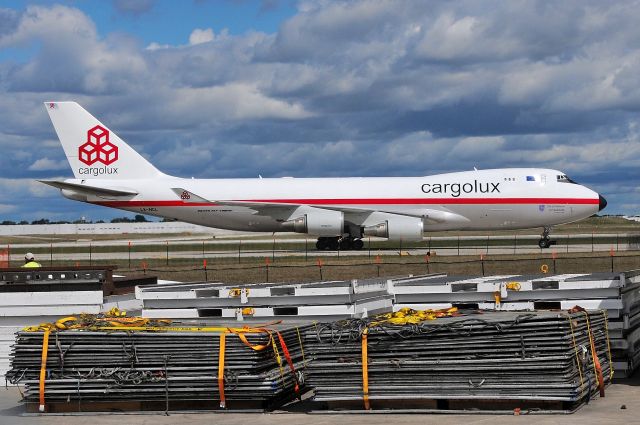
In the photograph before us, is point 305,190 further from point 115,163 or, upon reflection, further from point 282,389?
point 282,389

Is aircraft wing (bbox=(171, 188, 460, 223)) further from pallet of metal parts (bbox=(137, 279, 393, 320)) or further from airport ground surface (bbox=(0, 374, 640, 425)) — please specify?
airport ground surface (bbox=(0, 374, 640, 425))

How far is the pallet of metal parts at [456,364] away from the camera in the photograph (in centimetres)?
1321

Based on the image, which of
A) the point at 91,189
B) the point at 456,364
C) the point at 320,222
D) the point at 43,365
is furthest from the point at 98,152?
the point at 456,364

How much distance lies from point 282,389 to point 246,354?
85 cm

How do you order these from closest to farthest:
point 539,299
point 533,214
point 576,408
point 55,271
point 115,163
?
point 576,408 < point 539,299 < point 55,271 < point 533,214 < point 115,163

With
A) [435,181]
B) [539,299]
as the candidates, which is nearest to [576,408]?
[539,299]

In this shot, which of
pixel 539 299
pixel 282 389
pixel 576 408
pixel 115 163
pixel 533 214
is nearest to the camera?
pixel 576 408

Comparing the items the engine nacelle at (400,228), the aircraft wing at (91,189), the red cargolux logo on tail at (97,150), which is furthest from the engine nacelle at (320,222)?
the red cargolux logo on tail at (97,150)

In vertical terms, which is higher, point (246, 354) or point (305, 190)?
point (305, 190)

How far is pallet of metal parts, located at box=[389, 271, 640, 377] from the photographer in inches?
643

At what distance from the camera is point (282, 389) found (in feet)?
46.8

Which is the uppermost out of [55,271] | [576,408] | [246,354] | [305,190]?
[305,190]

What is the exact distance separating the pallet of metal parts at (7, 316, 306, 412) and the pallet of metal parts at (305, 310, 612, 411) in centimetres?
70

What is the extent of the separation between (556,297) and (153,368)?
6.90m
